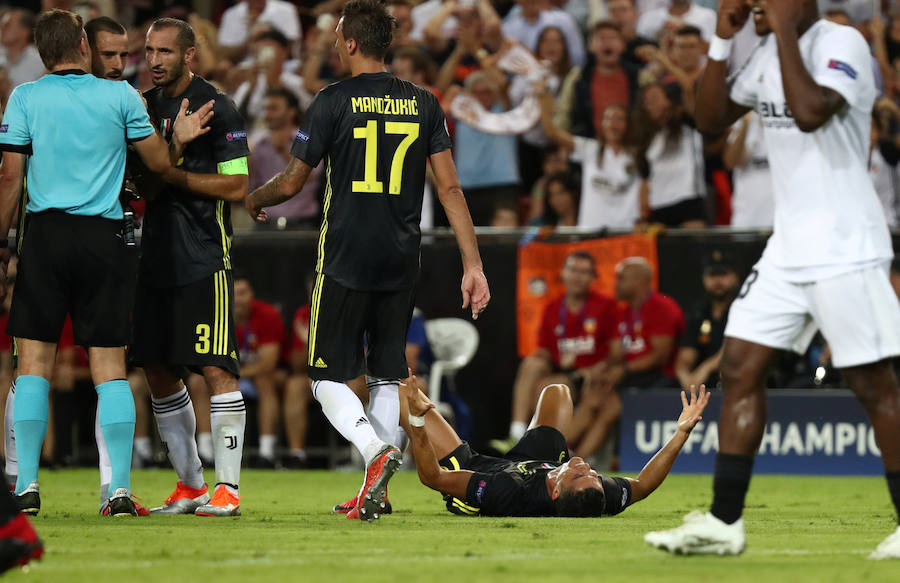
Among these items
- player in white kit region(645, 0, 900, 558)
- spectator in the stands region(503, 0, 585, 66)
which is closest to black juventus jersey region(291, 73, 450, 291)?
player in white kit region(645, 0, 900, 558)

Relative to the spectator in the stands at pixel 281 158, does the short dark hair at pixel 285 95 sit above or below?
above

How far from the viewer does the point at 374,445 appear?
6750 millimetres

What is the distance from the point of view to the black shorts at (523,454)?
25.7 ft

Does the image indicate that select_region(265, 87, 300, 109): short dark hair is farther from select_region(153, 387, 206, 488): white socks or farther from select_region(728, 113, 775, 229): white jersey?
select_region(153, 387, 206, 488): white socks

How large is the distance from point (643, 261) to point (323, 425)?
3568 millimetres

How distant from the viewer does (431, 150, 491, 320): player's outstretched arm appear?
7.12 metres

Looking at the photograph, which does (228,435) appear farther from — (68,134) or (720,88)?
(720,88)

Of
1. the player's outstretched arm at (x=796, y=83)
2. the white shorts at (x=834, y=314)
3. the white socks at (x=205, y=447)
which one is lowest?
the white socks at (x=205, y=447)

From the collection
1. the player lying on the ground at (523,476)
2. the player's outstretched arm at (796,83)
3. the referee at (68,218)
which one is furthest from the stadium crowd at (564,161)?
the player's outstretched arm at (796,83)

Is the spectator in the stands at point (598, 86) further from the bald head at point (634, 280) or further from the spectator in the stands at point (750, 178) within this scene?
the bald head at point (634, 280)

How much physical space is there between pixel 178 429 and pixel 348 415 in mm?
1125

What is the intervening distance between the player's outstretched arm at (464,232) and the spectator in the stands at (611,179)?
668cm

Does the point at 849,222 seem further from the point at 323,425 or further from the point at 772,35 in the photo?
the point at 323,425

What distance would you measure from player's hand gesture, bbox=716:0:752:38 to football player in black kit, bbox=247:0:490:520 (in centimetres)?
218
